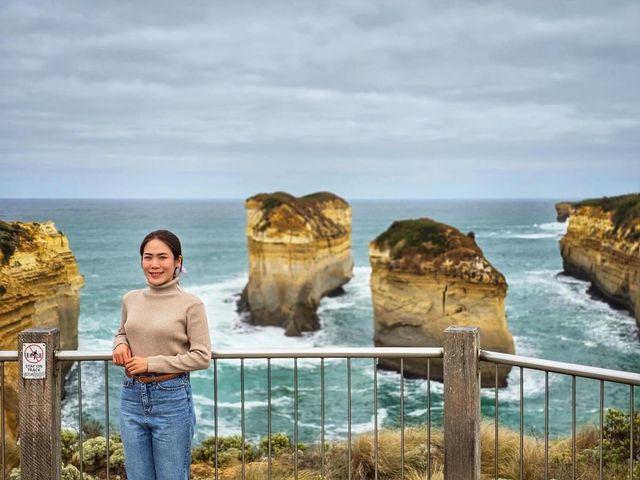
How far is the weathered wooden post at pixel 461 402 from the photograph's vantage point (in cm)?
484

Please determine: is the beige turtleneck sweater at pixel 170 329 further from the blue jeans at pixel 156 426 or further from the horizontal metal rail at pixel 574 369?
the horizontal metal rail at pixel 574 369

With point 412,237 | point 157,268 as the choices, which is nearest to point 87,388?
point 412,237

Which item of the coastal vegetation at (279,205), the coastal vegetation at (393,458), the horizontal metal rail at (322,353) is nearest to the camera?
the horizontal metal rail at (322,353)

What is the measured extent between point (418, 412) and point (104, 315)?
106 feet

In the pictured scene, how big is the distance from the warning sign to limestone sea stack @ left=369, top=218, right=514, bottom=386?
2381cm

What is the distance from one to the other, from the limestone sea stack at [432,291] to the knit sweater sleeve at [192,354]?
24.2 meters

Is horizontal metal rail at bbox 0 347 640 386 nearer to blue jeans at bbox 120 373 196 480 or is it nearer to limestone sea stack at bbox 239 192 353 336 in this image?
blue jeans at bbox 120 373 196 480

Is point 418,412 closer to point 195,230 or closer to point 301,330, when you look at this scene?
point 301,330

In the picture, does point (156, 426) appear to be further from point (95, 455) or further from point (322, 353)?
point (95, 455)

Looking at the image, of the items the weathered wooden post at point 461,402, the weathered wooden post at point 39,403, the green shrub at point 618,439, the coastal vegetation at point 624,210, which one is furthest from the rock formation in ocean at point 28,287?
the coastal vegetation at point 624,210

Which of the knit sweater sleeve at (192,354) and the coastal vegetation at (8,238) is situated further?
the coastal vegetation at (8,238)

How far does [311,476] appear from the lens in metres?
7.29

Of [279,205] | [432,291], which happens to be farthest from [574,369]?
[279,205]

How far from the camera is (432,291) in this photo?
2986 cm
